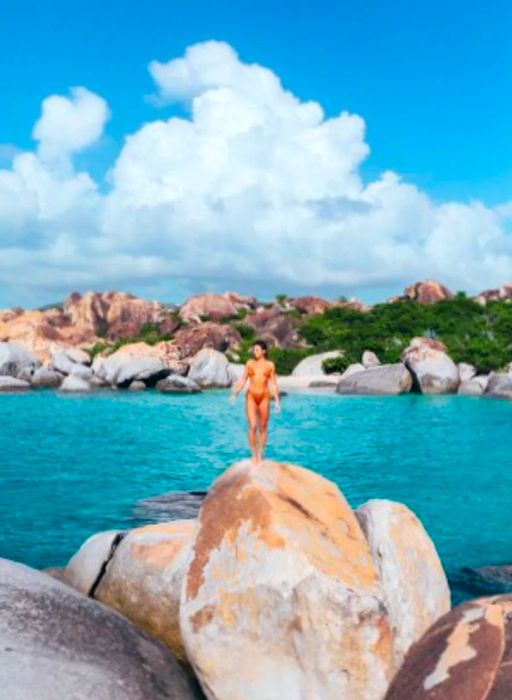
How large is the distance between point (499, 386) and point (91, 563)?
3916 centimetres

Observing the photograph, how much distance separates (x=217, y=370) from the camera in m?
48.8

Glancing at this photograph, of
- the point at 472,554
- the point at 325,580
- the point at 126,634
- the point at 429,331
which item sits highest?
the point at 429,331

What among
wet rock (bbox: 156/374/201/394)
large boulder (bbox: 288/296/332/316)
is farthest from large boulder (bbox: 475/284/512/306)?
wet rock (bbox: 156/374/201/394)

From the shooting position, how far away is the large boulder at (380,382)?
44.9 m

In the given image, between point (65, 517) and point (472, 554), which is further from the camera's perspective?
point (65, 517)

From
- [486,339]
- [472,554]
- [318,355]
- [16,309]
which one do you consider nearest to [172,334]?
[318,355]

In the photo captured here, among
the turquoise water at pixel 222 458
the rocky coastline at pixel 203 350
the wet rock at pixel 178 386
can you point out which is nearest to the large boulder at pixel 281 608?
the turquoise water at pixel 222 458

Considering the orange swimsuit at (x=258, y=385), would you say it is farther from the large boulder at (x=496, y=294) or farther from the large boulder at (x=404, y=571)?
the large boulder at (x=496, y=294)

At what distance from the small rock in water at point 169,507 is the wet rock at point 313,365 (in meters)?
38.3

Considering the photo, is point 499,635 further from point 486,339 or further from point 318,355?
point 486,339

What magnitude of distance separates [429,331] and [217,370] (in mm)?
23957

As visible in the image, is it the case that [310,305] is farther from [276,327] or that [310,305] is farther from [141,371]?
[141,371]

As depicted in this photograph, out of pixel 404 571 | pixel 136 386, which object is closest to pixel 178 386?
pixel 136 386

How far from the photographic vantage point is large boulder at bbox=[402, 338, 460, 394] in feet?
150
